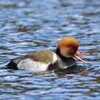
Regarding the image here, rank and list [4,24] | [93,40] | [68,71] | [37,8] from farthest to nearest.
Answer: [37,8], [4,24], [93,40], [68,71]

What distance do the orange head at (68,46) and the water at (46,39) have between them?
1.81 ft

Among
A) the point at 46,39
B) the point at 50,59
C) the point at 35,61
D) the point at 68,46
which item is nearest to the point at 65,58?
the point at 68,46

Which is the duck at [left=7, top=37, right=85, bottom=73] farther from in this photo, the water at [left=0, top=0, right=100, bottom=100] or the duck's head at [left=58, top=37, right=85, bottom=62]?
the water at [left=0, top=0, right=100, bottom=100]

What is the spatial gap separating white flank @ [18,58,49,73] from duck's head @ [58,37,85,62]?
0.78m

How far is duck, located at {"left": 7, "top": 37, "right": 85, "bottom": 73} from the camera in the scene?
1652 cm

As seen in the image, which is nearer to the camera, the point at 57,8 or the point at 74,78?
the point at 74,78

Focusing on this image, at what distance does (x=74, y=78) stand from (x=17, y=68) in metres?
1.58

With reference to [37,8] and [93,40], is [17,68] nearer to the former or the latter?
[93,40]

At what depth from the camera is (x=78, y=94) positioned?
14.0 metres

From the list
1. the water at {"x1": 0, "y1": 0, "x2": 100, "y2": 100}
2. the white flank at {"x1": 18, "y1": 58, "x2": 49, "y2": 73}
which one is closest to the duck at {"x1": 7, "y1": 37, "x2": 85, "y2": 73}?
the white flank at {"x1": 18, "y1": 58, "x2": 49, "y2": 73}

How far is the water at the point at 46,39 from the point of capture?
14.3 metres

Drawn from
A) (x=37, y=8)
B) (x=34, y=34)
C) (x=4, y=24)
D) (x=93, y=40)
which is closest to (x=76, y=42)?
(x=93, y=40)

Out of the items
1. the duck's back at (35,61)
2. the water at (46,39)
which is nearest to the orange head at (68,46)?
the duck's back at (35,61)

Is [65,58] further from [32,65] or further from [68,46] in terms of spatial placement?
[32,65]
